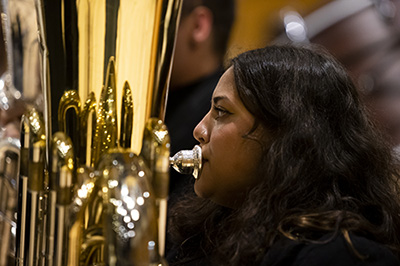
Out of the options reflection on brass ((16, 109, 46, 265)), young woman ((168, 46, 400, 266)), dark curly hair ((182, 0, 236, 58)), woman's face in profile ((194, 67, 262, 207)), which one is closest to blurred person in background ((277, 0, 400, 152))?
dark curly hair ((182, 0, 236, 58))

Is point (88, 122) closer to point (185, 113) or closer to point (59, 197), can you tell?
point (59, 197)

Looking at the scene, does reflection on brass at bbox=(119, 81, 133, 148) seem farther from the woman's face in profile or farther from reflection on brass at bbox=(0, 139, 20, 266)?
reflection on brass at bbox=(0, 139, 20, 266)

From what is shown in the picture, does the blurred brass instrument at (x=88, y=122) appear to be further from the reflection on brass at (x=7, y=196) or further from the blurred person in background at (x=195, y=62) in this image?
the blurred person in background at (x=195, y=62)

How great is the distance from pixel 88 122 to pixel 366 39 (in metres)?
1.33

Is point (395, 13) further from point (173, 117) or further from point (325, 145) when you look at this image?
point (325, 145)

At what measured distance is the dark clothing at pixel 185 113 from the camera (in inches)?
55.5

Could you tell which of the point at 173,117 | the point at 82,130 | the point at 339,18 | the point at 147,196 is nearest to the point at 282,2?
the point at 339,18

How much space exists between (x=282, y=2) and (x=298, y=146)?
155cm

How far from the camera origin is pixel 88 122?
860mm

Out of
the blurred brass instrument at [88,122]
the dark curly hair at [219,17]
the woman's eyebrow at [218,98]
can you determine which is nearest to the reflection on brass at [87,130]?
the blurred brass instrument at [88,122]

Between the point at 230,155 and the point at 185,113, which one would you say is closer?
the point at 230,155

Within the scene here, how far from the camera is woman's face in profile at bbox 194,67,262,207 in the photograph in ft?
3.23

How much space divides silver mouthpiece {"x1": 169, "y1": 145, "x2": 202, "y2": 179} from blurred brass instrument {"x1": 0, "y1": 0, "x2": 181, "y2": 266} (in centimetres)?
8

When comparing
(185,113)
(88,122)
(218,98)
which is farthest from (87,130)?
(185,113)
